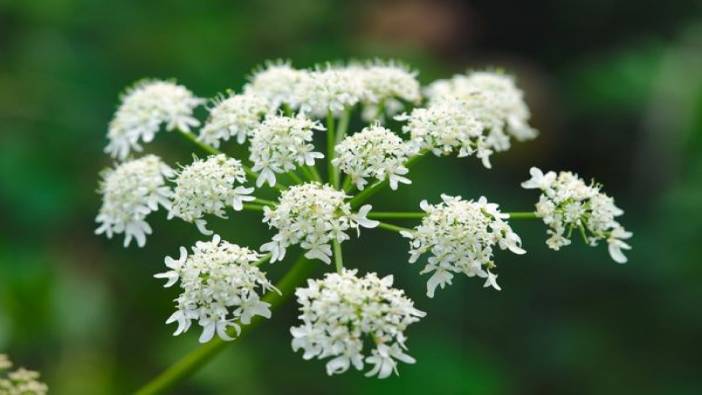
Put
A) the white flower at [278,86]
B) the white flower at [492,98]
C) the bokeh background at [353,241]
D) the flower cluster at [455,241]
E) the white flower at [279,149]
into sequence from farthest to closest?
the bokeh background at [353,241]
the white flower at [492,98]
the white flower at [278,86]
the white flower at [279,149]
the flower cluster at [455,241]

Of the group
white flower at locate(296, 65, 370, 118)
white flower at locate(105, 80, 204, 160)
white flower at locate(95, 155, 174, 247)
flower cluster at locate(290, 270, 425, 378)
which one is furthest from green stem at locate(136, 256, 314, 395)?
white flower at locate(105, 80, 204, 160)

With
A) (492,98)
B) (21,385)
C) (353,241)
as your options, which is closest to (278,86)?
(492,98)

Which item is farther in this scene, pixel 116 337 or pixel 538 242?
pixel 538 242

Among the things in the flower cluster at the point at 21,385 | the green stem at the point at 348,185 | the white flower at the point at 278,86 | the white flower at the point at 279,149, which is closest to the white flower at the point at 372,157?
the green stem at the point at 348,185

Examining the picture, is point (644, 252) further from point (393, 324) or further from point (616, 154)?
point (393, 324)

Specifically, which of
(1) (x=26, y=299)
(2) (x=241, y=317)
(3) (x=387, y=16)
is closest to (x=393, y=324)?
(2) (x=241, y=317)

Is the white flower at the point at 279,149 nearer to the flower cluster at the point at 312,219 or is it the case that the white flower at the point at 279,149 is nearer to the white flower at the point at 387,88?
the flower cluster at the point at 312,219

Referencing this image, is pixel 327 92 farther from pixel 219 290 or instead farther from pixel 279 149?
pixel 219 290
